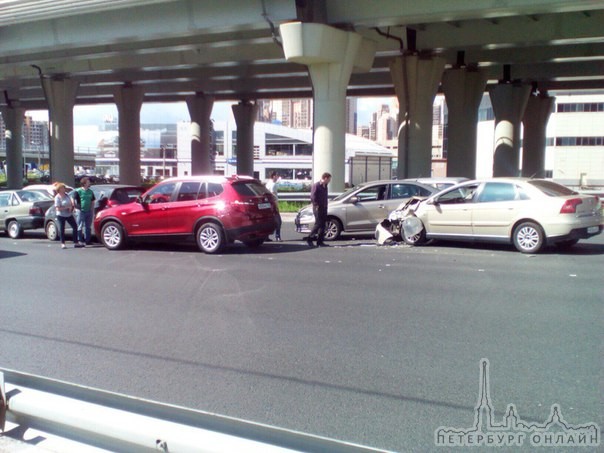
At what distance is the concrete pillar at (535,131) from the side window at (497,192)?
3161 cm

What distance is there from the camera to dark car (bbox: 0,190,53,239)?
760 inches

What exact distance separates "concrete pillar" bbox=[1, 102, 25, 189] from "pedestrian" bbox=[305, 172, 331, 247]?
49.3m

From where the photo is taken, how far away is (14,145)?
58.7 meters

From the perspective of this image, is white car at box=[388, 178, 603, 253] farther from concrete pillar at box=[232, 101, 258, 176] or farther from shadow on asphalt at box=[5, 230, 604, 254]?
concrete pillar at box=[232, 101, 258, 176]

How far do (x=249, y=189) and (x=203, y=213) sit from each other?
119 centimetres

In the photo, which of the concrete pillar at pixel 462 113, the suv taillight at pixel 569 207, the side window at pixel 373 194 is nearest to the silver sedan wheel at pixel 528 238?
the suv taillight at pixel 569 207

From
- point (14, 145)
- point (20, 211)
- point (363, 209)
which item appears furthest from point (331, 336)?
point (14, 145)

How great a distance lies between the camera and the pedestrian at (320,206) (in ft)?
50.5

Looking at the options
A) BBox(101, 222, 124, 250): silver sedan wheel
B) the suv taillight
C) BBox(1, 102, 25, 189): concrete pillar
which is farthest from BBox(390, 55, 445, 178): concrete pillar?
BBox(1, 102, 25, 189): concrete pillar

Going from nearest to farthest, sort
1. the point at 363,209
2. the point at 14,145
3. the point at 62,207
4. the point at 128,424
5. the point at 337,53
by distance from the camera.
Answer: the point at 128,424
the point at 62,207
the point at 363,209
the point at 337,53
the point at 14,145

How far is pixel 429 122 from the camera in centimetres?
2934

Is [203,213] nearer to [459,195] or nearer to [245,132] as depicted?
[459,195]

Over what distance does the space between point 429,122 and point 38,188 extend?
17.2 m

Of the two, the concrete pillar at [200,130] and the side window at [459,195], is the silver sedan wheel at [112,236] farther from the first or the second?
the concrete pillar at [200,130]
